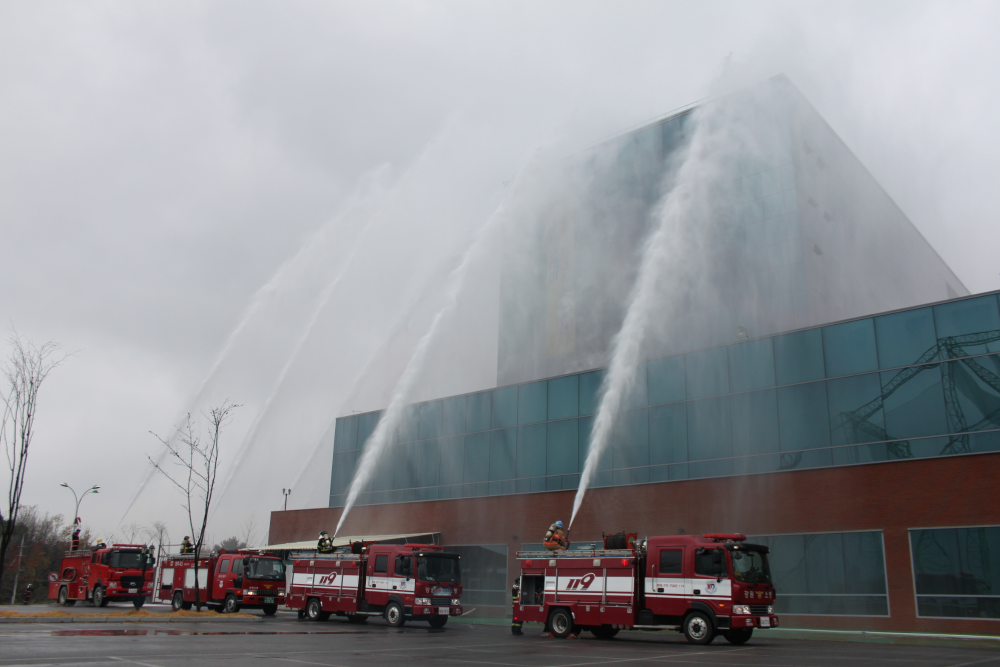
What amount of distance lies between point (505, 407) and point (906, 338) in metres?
19.6

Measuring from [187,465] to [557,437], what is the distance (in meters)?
17.3

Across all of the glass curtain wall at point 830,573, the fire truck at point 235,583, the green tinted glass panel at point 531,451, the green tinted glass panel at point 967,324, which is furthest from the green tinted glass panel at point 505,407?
the green tinted glass panel at point 967,324

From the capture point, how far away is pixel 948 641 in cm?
2030

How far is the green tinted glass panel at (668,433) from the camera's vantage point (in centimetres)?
3066

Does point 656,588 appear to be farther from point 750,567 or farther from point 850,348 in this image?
point 850,348

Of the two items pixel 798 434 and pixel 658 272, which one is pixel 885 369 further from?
pixel 658 272

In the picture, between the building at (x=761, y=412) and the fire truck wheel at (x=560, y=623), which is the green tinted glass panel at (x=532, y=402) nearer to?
the building at (x=761, y=412)

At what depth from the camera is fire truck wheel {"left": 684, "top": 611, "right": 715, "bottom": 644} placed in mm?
17859

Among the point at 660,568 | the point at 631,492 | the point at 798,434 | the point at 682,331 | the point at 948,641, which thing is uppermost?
the point at 682,331

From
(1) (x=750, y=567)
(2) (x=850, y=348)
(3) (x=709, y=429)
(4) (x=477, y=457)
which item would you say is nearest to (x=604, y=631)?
(1) (x=750, y=567)

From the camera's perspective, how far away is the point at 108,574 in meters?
31.0

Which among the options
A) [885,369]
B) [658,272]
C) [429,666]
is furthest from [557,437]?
[429,666]

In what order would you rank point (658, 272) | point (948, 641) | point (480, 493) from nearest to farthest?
point (948, 641)
point (658, 272)
point (480, 493)

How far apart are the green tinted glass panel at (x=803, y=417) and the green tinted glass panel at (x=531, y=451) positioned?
12188 millimetres
